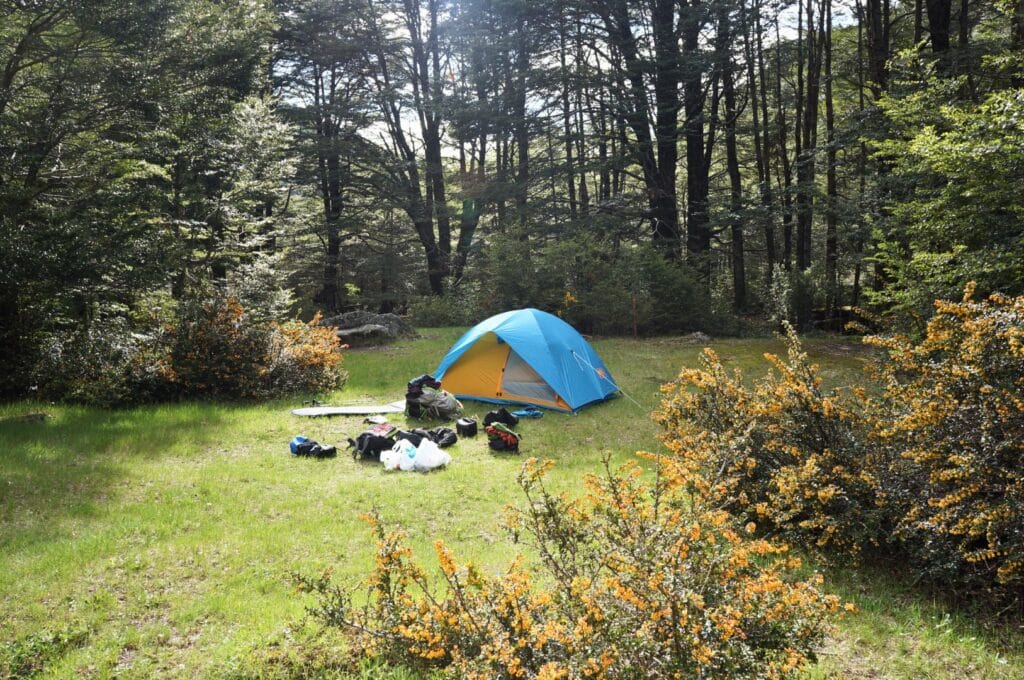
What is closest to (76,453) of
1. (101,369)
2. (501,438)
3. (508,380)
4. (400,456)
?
(101,369)

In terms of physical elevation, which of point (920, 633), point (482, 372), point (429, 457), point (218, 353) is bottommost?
point (920, 633)

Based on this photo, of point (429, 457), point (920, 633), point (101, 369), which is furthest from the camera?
point (101, 369)

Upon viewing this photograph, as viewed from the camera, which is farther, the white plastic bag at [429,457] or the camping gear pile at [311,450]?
the camping gear pile at [311,450]

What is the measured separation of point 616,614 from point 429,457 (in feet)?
12.9

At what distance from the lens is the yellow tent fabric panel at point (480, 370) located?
9.16 m

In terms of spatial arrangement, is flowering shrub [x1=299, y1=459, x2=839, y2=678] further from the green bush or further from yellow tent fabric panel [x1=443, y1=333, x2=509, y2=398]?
yellow tent fabric panel [x1=443, y1=333, x2=509, y2=398]

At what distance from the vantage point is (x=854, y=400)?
186 inches

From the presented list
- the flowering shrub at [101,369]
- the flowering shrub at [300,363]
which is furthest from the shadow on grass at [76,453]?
the flowering shrub at [300,363]

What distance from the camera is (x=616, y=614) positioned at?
2.70 m

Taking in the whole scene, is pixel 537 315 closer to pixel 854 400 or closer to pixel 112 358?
pixel 854 400

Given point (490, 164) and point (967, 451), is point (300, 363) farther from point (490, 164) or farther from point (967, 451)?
point (490, 164)

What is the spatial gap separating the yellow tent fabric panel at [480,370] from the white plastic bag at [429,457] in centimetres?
265

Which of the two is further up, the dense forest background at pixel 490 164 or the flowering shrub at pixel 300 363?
the dense forest background at pixel 490 164

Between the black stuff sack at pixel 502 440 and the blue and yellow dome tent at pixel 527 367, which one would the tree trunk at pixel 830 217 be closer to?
the blue and yellow dome tent at pixel 527 367
